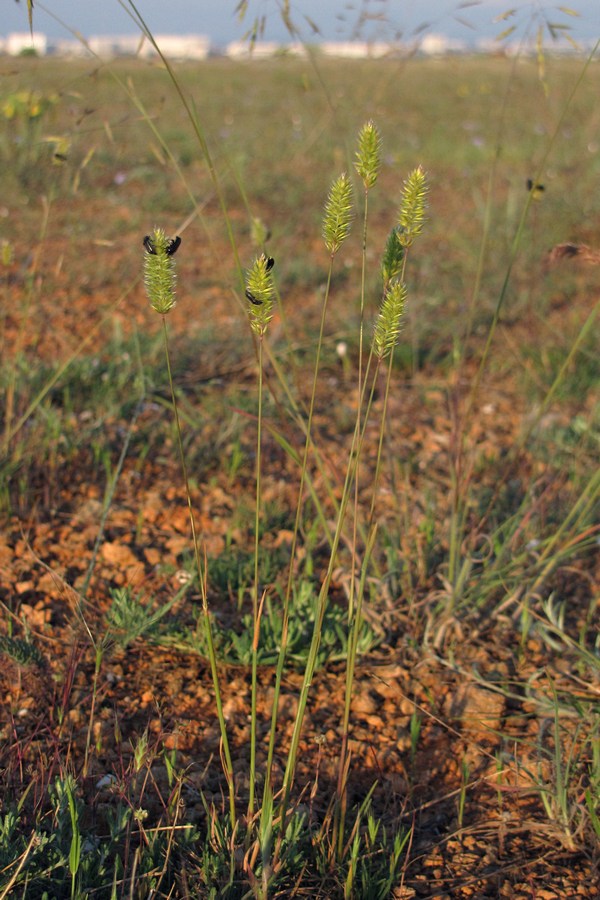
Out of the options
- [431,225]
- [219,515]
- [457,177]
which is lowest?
[219,515]

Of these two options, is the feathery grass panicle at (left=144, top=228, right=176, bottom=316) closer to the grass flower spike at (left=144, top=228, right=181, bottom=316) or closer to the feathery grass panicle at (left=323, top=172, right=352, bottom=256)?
the grass flower spike at (left=144, top=228, right=181, bottom=316)

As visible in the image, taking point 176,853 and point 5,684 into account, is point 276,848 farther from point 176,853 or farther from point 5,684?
point 5,684

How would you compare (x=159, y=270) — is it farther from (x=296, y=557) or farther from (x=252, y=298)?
(x=296, y=557)

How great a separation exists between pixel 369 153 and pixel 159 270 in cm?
30

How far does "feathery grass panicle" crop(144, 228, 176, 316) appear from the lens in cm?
95

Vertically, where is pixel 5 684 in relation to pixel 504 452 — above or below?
below

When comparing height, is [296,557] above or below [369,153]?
below

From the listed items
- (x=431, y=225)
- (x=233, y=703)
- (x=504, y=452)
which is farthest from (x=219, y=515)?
(x=431, y=225)

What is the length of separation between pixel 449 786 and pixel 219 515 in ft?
3.23

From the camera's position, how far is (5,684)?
5.26 ft

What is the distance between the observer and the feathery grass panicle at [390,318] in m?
0.96

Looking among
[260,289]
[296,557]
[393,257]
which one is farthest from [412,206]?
[296,557]

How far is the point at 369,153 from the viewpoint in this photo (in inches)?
38.5

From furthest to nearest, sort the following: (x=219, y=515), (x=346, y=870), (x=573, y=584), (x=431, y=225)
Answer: (x=431, y=225) < (x=219, y=515) < (x=573, y=584) < (x=346, y=870)
